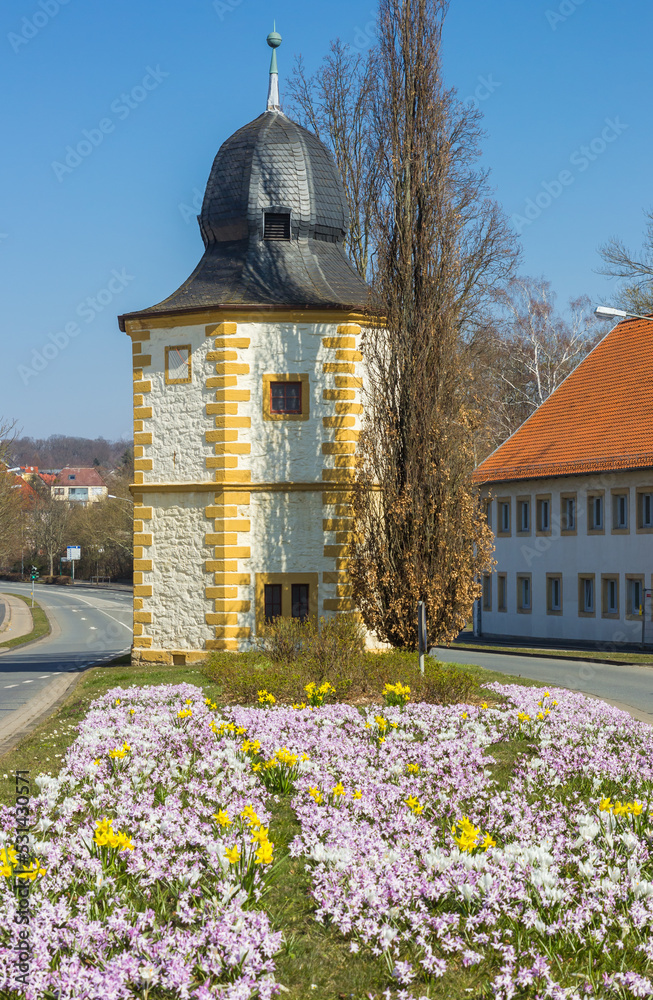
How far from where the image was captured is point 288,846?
23.2 feet

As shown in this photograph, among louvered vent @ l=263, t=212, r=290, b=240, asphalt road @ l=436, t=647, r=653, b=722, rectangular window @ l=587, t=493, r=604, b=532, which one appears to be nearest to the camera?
asphalt road @ l=436, t=647, r=653, b=722

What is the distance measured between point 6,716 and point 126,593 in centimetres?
7299

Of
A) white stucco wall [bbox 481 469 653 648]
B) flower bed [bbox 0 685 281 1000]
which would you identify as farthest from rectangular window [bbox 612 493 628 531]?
flower bed [bbox 0 685 281 1000]

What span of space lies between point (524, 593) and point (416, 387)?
83.3 ft

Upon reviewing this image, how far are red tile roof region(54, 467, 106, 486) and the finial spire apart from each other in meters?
161

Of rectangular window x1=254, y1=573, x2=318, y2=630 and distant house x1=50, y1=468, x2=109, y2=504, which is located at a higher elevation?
distant house x1=50, y1=468, x2=109, y2=504

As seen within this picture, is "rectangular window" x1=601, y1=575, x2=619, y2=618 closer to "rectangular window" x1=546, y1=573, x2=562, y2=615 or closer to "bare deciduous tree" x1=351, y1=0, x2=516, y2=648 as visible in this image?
"rectangular window" x1=546, y1=573, x2=562, y2=615

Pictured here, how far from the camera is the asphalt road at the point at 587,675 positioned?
696 inches

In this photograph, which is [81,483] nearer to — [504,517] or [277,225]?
[504,517]

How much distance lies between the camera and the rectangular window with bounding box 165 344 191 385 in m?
22.4

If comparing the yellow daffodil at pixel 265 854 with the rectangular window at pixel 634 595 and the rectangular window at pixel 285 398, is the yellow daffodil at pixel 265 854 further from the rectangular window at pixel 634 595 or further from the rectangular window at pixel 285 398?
the rectangular window at pixel 634 595

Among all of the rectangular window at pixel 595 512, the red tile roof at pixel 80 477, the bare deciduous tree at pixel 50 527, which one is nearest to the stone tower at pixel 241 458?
the rectangular window at pixel 595 512

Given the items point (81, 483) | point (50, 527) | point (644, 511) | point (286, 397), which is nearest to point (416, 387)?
point (286, 397)

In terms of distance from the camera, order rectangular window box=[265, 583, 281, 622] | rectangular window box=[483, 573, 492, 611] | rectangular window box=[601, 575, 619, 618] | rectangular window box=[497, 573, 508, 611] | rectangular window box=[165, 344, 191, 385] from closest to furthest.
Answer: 1. rectangular window box=[265, 583, 281, 622]
2. rectangular window box=[165, 344, 191, 385]
3. rectangular window box=[601, 575, 619, 618]
4. rectangular window box=[497, 573, 508, 611]
5. rectangular window box=[483, 573, 492, 611]
